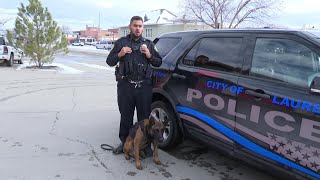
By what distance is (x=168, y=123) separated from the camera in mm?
4891

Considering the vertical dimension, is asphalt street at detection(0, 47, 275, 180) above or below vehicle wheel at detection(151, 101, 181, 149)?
below

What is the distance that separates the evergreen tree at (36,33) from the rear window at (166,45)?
1411 centimetres

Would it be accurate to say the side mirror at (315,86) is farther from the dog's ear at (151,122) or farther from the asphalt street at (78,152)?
the dog's ear at (151,122)

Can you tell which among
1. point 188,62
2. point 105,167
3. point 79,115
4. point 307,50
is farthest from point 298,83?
point 79,115

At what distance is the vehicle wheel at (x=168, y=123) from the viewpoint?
15.7 ft

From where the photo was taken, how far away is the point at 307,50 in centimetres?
315

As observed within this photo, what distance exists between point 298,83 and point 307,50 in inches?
11.7

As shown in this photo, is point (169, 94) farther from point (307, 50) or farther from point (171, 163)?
point (307, 50)

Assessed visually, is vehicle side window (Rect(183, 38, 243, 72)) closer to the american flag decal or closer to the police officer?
the police officer

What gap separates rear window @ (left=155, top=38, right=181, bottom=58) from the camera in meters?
4.93

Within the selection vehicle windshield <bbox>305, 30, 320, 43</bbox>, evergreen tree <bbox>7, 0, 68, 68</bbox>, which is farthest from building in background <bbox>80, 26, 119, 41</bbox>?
vehicle windshield <bbox>305, 30, 320, 43</bbox>

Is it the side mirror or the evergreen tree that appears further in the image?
the evergreen tree

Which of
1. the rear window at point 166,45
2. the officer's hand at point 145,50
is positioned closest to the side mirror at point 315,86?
the officer's hand at point 145,50

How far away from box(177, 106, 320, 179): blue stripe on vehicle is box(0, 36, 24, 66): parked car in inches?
653
